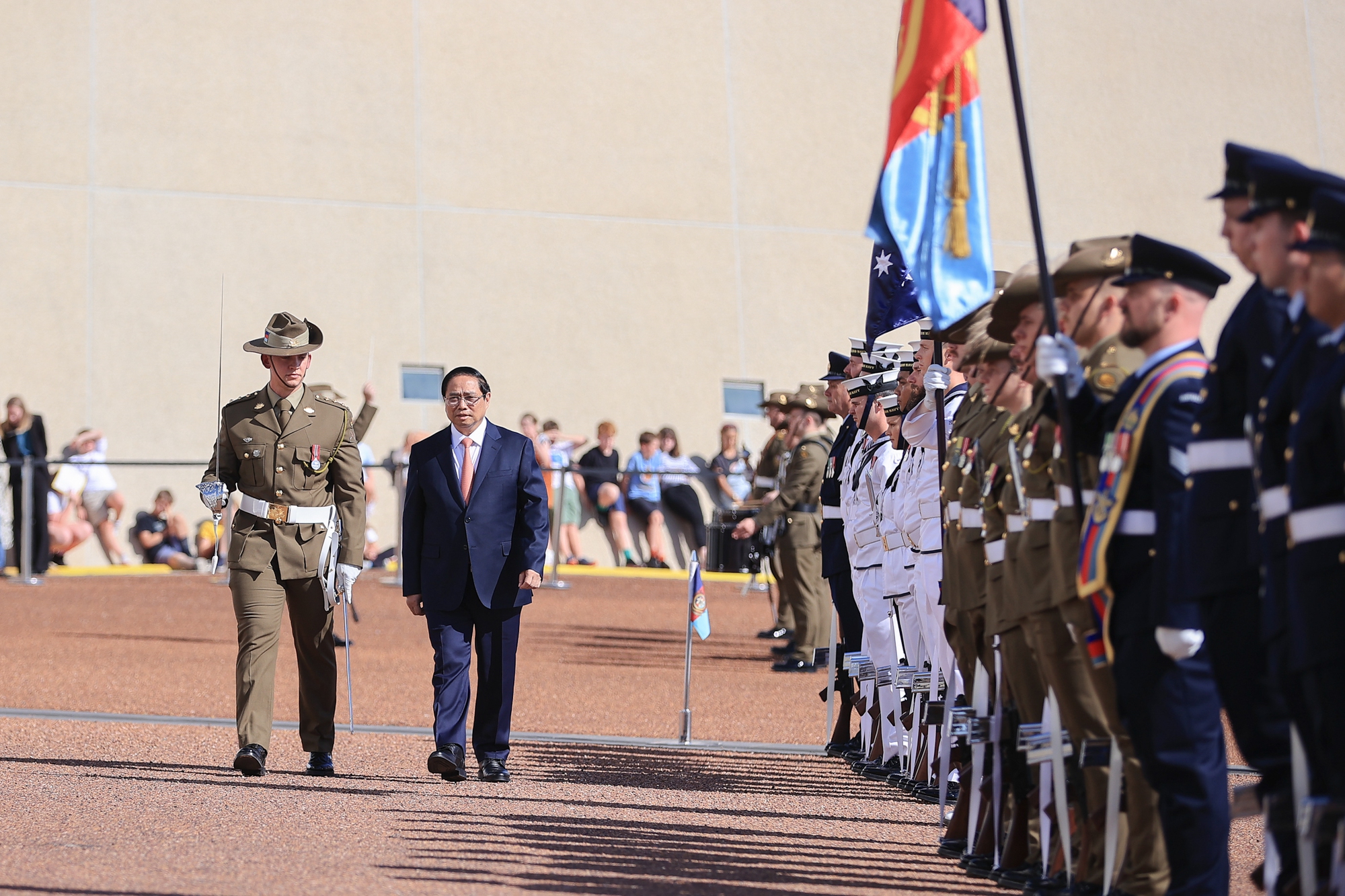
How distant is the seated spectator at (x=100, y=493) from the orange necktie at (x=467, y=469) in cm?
1248

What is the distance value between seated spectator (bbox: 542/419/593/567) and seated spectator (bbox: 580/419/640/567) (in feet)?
0.66

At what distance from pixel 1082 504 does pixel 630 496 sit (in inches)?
650

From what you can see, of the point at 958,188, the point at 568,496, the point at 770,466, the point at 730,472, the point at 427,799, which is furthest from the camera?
the point at 730,472

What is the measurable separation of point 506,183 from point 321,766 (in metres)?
16.7

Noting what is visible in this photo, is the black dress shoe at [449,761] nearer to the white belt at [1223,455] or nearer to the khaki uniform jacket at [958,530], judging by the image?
the khaki uniform jacket at [958,530]

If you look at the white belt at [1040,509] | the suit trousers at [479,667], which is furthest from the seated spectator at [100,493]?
the white belt at [1040,509]

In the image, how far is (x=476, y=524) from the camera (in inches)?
338

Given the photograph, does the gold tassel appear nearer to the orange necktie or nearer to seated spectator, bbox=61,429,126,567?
the orange necktie

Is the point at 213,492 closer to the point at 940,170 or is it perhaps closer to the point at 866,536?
the point at 866,536

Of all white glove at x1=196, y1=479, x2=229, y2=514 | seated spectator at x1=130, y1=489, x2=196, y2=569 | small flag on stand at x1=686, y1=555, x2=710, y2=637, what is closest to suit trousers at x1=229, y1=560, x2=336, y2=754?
white glove at x1=196, y1=479, x2=229, y2=514

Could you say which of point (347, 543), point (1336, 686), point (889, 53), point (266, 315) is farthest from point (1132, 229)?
point (1336, 686)

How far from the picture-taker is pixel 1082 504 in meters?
5.18

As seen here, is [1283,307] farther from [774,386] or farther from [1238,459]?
[774,386]

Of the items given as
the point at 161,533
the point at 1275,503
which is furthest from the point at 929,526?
the point at 161,533
